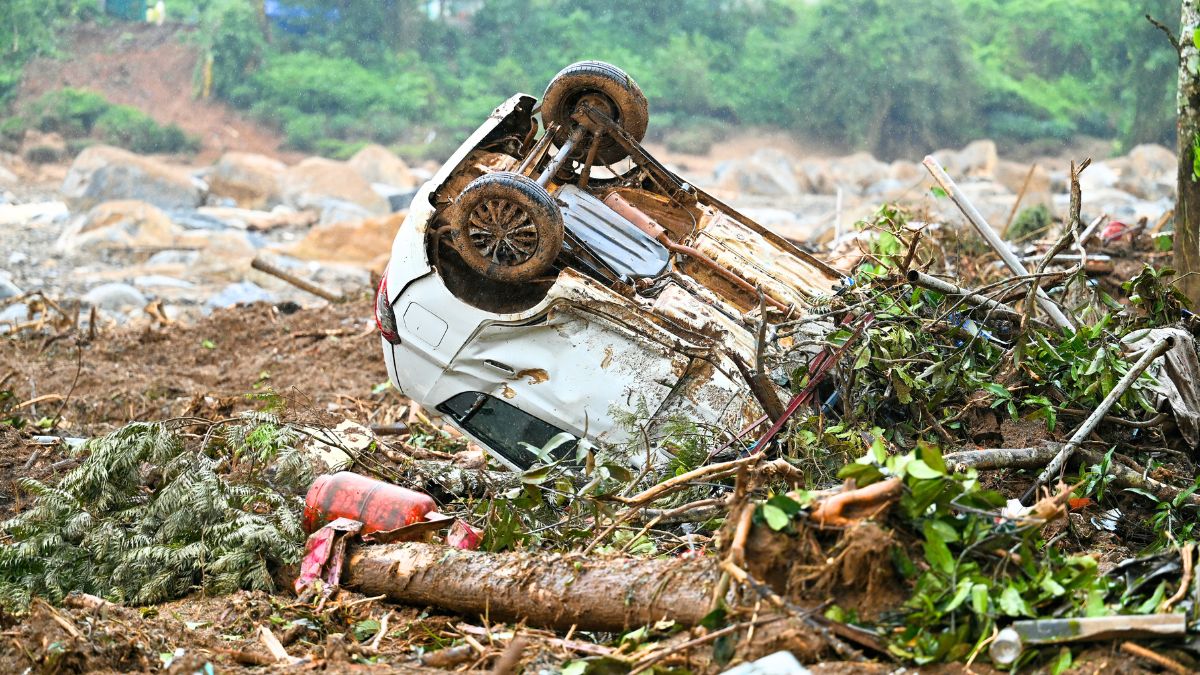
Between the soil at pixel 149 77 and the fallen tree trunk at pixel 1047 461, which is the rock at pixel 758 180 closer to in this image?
the soil at pixel 149 77

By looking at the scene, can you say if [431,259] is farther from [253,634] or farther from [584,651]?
[584,651]

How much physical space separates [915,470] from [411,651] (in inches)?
74.3

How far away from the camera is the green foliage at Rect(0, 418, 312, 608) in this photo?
15.9ft

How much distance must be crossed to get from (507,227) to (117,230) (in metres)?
18.2

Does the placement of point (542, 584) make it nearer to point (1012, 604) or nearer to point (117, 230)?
point (1012, 604)

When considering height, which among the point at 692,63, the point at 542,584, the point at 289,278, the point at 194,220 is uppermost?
the point at 542,584

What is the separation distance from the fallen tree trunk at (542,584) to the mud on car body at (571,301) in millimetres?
1182

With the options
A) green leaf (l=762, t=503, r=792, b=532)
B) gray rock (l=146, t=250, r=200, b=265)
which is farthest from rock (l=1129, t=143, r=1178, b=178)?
green leaf (l=762, t=503, r=792, b=532)

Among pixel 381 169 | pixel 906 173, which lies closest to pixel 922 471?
pixel 381 169

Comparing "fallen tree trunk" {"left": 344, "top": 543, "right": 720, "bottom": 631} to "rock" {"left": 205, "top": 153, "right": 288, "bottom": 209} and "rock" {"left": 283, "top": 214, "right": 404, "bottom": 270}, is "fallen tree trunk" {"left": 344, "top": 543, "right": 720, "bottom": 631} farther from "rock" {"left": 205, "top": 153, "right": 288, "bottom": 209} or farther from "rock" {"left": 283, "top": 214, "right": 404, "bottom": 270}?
"rock" {"left": 205, "top": 153, "right": 288, "bottom": 209}

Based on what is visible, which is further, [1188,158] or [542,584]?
[1188,158]

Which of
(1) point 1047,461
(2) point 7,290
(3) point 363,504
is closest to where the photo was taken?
(3) point 363,504

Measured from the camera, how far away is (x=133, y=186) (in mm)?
27281

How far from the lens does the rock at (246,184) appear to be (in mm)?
28734
